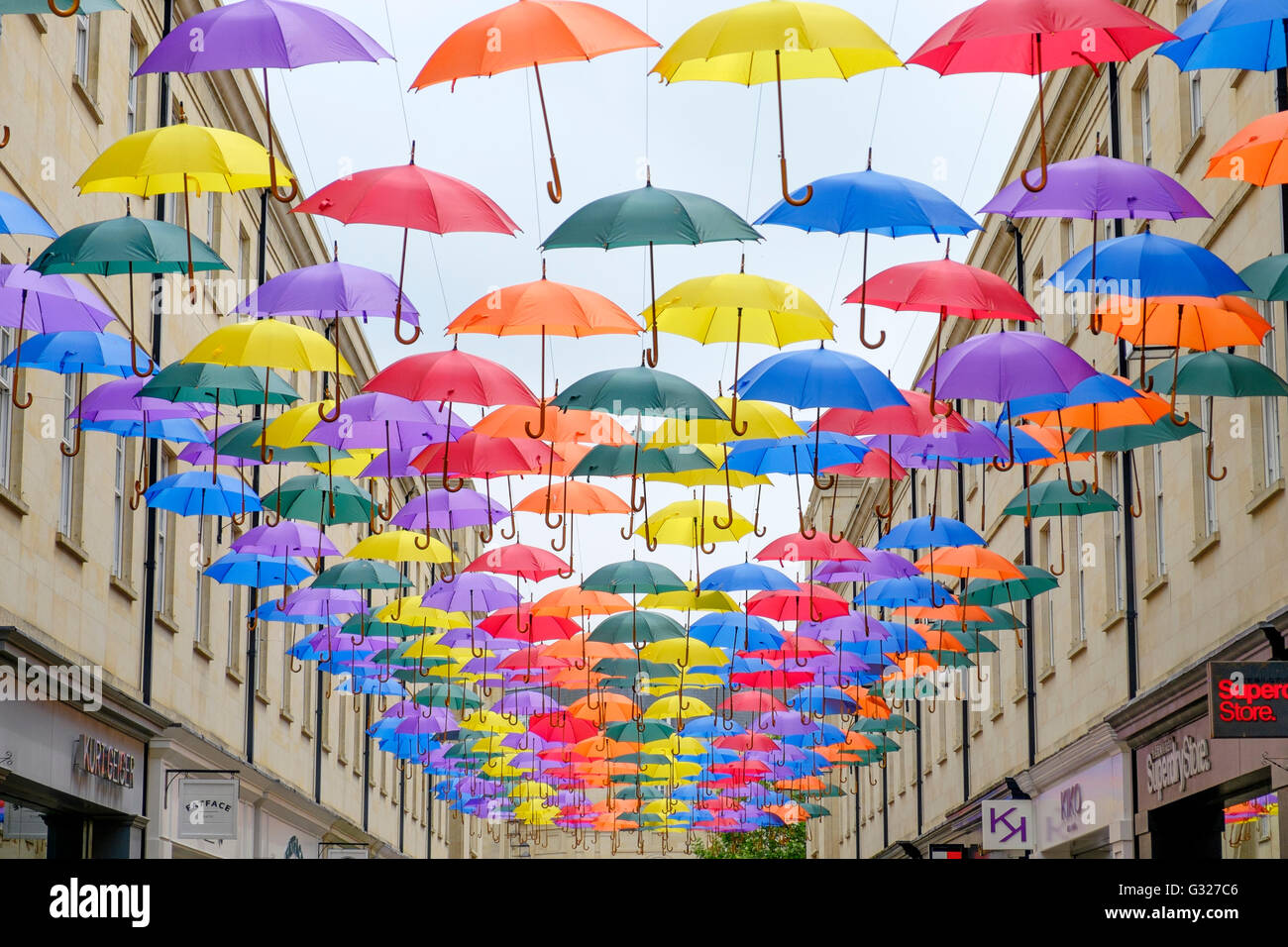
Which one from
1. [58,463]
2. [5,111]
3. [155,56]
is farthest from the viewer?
[58,463]

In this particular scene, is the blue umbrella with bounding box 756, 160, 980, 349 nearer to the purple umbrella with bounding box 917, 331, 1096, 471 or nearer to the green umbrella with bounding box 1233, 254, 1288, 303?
the purple umbrella with bounding box 917, 331, 1096, 471

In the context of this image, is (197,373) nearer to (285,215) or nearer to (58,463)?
(58,463)

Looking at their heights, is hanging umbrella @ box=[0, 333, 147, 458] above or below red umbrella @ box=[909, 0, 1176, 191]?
below

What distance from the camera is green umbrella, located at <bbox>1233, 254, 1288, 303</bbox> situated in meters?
13.7

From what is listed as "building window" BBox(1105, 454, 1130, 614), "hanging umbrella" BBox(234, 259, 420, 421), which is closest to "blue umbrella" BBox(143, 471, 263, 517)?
"hanging umbrella" BBox(234, 259, 420, 421)

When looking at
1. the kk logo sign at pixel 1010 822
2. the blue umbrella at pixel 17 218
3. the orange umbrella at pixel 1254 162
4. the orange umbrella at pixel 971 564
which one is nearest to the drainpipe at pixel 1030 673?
the kk logo sign at pixel 1010 822

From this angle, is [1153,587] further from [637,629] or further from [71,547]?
[71,547]

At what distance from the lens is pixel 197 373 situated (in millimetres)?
16281

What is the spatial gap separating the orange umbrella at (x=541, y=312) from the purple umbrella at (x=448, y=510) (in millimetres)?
5184

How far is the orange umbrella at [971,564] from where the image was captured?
21.6 metres

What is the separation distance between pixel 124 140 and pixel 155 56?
1.40 m

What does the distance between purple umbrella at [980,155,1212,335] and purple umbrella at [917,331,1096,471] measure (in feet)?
5.03
